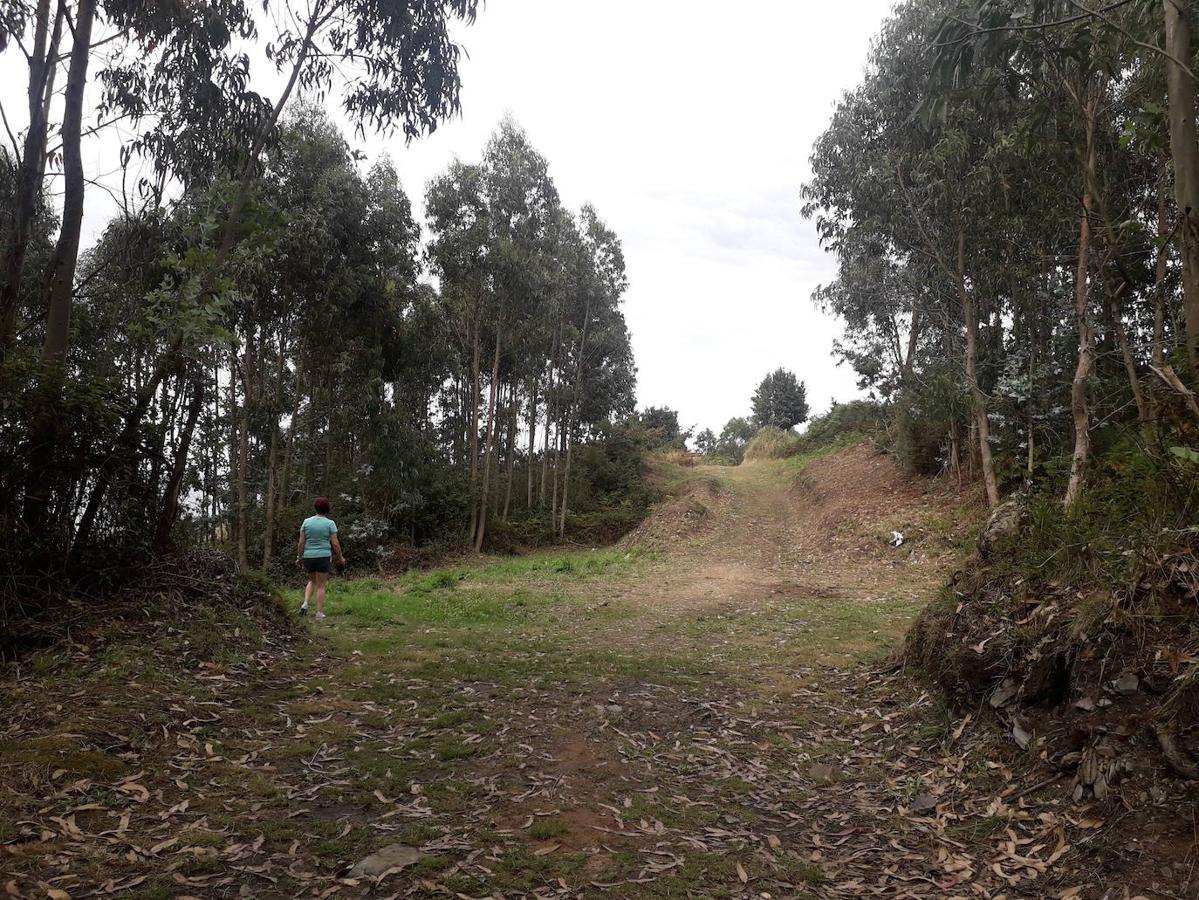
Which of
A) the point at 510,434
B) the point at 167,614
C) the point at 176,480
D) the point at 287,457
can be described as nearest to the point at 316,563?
the point at 176,480

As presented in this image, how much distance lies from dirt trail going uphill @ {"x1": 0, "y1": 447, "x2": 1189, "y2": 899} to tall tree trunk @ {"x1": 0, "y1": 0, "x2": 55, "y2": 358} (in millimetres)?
3077

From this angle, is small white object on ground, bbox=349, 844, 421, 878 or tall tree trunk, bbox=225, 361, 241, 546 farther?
tall tree trunk, bbox=225, 361, 241, 546

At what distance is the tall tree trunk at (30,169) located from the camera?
562cm

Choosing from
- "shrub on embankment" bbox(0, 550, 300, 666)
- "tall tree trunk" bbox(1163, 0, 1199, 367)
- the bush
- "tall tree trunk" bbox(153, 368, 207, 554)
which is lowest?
"shrub on embankment" bbox(0, 550, 300, 666)

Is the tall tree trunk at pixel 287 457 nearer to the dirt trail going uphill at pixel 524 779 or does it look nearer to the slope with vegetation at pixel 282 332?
the slope with vegetation at pixel 282 332

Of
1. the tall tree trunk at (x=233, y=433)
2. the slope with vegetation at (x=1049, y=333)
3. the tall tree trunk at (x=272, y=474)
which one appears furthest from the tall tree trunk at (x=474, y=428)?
the slope with vegetation at (x=1049, y=333)

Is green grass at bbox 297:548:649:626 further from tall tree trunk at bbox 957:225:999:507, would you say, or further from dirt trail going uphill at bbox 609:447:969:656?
tall tree trunk at bbox 957:225:999:507

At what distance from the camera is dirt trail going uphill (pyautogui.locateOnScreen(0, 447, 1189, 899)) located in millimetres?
2832

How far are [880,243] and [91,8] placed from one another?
48.5 ft

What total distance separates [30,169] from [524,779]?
21.2ft

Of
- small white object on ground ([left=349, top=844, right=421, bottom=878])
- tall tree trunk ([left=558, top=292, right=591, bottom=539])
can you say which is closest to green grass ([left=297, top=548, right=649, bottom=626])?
tall tree trunk ([left=558, top=292, right=591, bottom=539])

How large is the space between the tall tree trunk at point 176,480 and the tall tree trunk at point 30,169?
1343 mm

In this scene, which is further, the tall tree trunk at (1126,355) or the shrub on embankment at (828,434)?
the shrub on embankment at (828,434)

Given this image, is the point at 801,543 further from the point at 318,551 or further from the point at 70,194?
the point at 70,194
